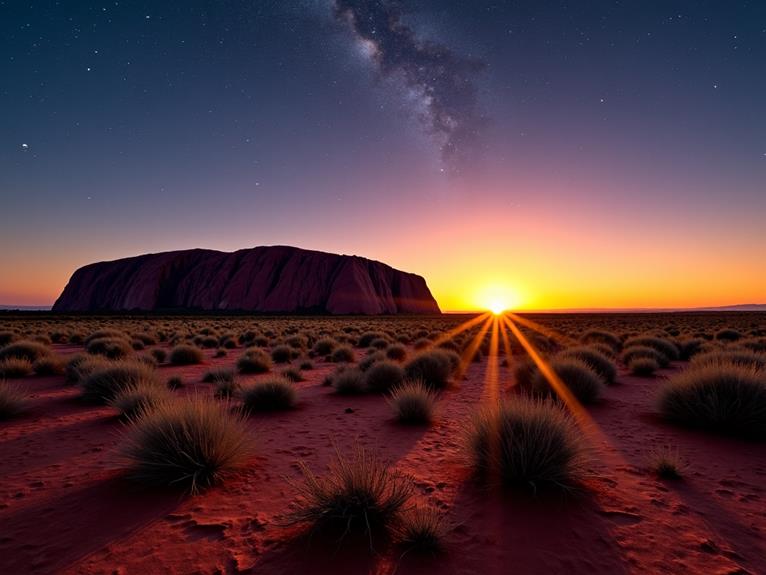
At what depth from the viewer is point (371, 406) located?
8.59 m

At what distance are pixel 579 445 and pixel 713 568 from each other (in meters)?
1.52

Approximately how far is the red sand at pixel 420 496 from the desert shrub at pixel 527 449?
0.85 ft

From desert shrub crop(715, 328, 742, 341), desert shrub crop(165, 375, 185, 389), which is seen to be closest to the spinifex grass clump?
desert shrub crop(165, 375, 185, 389)

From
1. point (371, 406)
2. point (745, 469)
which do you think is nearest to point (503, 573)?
point (745, 469)

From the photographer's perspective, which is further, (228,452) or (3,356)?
(3,356)

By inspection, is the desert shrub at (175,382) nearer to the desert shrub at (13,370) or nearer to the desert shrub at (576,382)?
the desert shrub at (13,370)

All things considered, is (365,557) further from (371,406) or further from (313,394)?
(313,394)

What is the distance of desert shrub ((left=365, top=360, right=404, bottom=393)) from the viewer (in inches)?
399

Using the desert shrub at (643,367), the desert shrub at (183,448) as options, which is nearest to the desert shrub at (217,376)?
the desert shrub at (183,448)

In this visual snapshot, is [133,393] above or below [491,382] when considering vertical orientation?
above

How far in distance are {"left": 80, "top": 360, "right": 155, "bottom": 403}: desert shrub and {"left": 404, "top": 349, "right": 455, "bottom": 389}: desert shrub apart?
6.52 m

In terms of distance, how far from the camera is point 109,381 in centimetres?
847

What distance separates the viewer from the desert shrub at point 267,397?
26.7ft

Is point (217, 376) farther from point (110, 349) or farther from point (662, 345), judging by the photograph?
point (662, 345)
